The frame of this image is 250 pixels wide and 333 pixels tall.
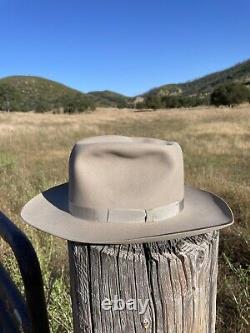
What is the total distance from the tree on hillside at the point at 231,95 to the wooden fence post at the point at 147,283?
4439 centimetres

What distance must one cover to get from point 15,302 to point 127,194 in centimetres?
82

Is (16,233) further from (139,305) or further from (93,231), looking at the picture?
(139,305)

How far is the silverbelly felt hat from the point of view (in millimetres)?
1059

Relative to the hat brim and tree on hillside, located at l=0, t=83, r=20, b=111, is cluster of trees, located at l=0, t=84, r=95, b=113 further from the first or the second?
the hat brim

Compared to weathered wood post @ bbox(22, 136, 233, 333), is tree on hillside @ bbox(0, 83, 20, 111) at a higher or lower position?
lower

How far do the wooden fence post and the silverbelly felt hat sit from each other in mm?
65

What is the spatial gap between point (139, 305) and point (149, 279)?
76 millimetres

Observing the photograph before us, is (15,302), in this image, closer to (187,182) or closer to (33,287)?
(33,287)

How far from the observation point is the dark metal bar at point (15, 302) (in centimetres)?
148

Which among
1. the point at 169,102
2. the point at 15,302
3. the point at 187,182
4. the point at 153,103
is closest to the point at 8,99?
the point at 153,103

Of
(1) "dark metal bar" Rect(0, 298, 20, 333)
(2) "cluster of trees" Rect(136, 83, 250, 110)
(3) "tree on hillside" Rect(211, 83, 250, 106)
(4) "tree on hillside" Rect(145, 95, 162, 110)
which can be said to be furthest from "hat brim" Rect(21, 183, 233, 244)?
(4) "tree on hillside" Rect(145, 95, 162, 110)

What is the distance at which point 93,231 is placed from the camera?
1023 mm

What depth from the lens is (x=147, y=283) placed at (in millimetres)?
942

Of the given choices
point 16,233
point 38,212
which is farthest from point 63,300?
point 38,212
